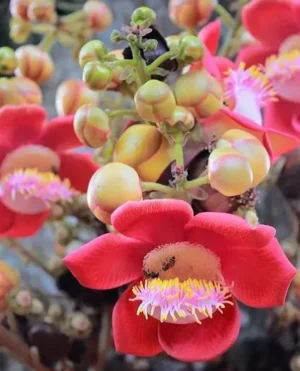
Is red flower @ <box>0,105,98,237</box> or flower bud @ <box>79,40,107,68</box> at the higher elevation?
flower bud @ <box>79,40,107,68</box>

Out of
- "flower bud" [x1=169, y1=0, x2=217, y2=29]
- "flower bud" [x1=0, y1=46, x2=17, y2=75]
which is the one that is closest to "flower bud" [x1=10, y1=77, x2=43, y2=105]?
"flower bud" [x1=0, y1=46, x2=17, y2=75]

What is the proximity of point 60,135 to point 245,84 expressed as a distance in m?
0.13

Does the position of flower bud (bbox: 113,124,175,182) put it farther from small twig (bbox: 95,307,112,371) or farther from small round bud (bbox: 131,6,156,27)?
small twig (bbox: 95,307,112,371)

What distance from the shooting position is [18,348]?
515 millimetres

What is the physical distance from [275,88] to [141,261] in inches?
6.2

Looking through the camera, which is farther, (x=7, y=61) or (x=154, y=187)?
(x=7, y=61)

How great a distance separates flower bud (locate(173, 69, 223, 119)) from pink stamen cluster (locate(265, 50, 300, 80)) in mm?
87

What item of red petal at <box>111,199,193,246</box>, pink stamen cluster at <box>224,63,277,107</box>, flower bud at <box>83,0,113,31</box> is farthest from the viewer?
flower bud at <box>83,0,113,31</box>

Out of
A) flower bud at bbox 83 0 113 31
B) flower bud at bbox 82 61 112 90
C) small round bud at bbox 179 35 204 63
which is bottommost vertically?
flower bud at bbox 83 0 113 31

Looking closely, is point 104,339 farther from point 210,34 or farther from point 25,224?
point 210,34

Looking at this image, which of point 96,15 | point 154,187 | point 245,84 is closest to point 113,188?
point 154,187

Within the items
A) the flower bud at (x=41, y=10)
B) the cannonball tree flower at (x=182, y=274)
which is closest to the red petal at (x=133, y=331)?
the cannonball tree flower at (x=182, y=274)

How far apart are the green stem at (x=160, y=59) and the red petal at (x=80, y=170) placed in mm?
132

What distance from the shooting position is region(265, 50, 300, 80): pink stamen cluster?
1.58 ft
